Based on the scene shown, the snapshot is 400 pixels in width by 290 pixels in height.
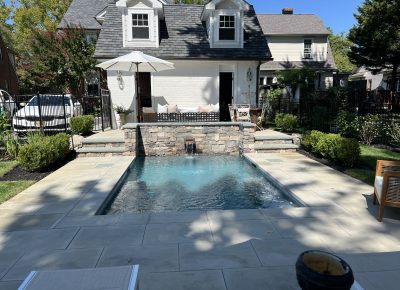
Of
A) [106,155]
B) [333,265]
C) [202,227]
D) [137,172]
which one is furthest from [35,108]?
[333,265]

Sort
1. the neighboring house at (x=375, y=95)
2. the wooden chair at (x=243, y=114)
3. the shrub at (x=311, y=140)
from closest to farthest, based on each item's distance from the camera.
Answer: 1. the shrub at (x=311, y=140)
2. the wooden chair at (x=243, y=114)
3. the neighboring house at (x=375, y=95)

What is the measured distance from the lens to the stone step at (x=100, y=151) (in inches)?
364

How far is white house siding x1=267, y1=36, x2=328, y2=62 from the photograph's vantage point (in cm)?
2414

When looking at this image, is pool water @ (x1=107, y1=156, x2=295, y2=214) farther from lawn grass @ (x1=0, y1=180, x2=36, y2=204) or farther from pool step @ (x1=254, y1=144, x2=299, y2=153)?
lawn grass @ (x1=0, y1=180, x2=36, y2=204)

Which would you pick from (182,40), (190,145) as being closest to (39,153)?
(190,145)

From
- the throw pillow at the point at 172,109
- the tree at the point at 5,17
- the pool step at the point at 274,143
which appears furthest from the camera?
the tree at the point at 5,17

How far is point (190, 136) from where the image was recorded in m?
10.1

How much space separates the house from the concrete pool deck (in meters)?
8.41

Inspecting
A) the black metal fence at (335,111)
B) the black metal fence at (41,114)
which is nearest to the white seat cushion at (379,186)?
the black metal fence at (335,111)

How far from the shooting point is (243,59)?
13367mm

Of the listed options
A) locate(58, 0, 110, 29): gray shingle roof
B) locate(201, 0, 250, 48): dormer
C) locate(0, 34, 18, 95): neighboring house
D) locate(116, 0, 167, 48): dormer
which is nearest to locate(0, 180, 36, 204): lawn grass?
locate(116, 0, 167, 48): dormer

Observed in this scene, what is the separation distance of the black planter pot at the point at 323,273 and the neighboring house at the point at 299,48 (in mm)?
23118

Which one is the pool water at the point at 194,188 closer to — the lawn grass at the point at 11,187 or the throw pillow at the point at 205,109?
the lawn grass at the point at 11,187

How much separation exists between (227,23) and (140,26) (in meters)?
3.94
